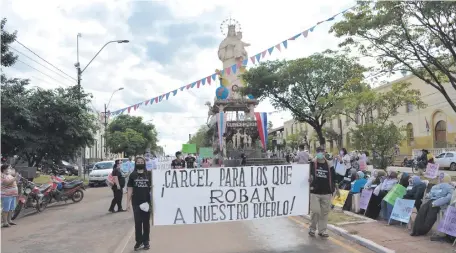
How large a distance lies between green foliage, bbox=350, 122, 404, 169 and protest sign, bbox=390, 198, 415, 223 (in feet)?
34.4

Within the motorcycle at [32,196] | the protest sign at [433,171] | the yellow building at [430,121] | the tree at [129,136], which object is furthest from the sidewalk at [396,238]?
the tree at [129,136]

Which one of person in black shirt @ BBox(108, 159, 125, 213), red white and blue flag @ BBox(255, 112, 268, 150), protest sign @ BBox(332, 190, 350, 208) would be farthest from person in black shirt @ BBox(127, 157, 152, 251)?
red white and blue flag @ BBox(255, 112, 268, 150)

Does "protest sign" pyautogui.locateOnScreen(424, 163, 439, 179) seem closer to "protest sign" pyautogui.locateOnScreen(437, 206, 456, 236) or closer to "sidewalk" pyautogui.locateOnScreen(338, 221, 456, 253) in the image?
"sidewalk" pyautogui.locateOnScreen(338, 221, 456, 253)

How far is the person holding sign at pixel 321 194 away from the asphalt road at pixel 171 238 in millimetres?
289

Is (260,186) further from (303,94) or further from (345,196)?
(303,94)

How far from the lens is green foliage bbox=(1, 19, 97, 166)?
16.3 meters

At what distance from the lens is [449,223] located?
768 cm

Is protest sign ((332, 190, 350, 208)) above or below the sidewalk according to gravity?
above

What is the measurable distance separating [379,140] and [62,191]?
45.0 feet

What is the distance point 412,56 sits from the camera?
59.4 feet

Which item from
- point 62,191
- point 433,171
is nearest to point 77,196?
point 62,191

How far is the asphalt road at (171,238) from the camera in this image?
8.01 meters

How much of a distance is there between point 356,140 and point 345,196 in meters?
8.98

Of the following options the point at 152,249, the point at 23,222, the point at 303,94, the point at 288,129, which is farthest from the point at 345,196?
the point at 288,129
